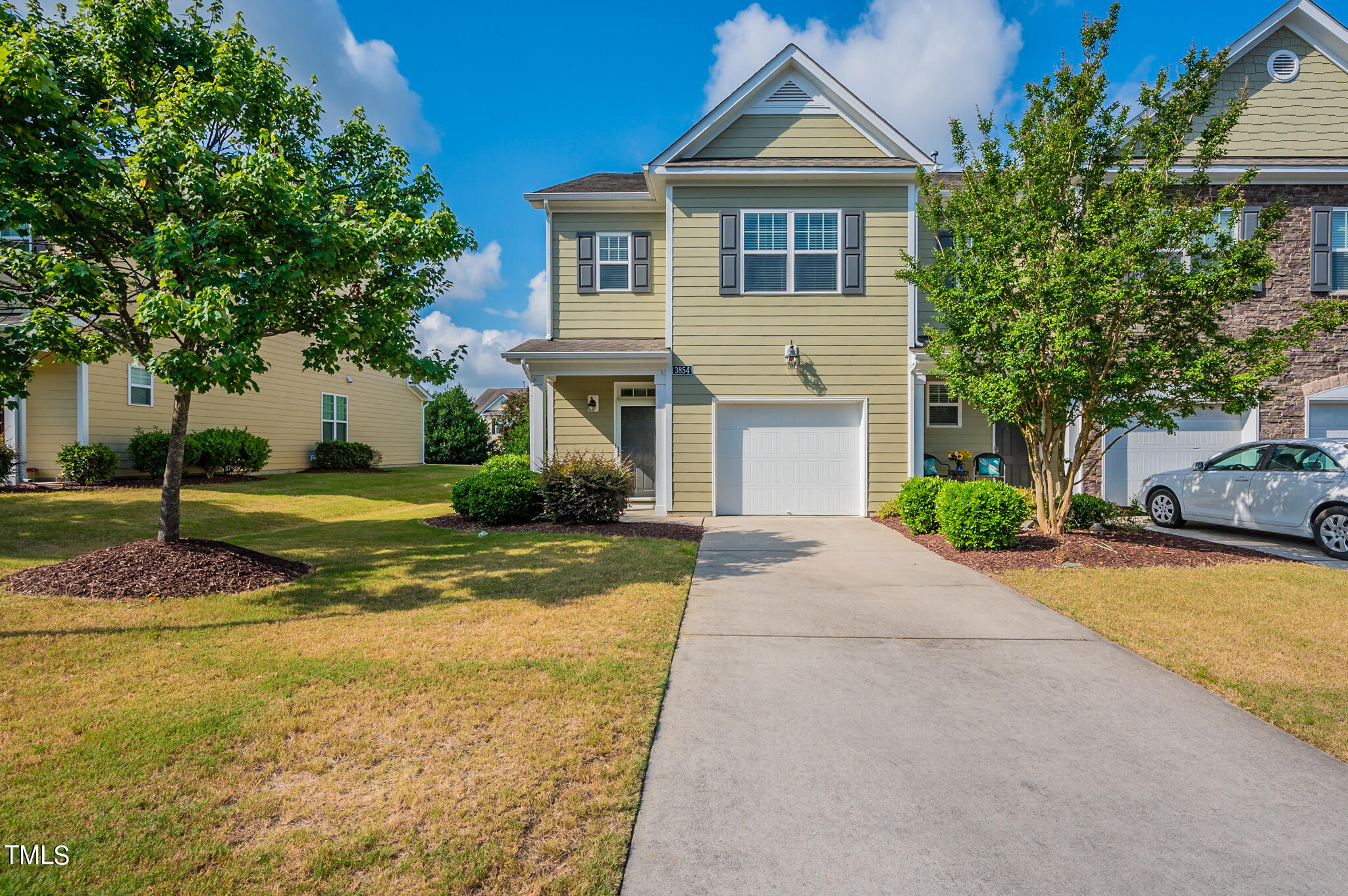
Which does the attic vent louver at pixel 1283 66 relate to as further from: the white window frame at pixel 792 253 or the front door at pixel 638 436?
the front door at pixel 638 436

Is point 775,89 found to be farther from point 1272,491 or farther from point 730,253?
point 1272,491

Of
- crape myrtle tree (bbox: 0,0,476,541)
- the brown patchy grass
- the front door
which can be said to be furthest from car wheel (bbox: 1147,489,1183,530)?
crape myrtle tree (bbox: 0,0,476,541)

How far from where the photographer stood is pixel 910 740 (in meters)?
3.32

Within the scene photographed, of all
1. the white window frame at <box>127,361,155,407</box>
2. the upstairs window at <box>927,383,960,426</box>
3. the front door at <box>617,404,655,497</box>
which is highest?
the white window frame at <box>127,361,155,407</box>

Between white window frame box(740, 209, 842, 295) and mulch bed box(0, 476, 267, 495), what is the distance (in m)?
12.9

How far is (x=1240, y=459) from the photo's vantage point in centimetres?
957

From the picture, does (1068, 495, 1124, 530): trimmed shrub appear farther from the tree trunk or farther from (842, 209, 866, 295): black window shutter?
the tree trunk

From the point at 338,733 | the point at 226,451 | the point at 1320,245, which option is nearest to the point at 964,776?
the point at 338,733

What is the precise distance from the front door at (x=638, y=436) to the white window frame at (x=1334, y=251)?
1295 centimetres

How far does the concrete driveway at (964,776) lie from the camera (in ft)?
7.69

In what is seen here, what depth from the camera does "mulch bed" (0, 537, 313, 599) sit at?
5898 mm

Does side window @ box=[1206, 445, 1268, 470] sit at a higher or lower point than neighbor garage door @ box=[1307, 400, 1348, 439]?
lower

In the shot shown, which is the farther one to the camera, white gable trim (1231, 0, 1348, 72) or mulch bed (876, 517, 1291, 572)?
white gable trim (1231, 0, 1348, 72)

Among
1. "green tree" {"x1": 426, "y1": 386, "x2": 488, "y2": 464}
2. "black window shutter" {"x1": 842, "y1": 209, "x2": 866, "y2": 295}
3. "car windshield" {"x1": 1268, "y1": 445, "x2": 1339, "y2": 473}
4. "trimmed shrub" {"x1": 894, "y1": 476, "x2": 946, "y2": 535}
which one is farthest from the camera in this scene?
"green tree" {"x1": 426, "y1": 386, "x2": 488, "y2": 464}
